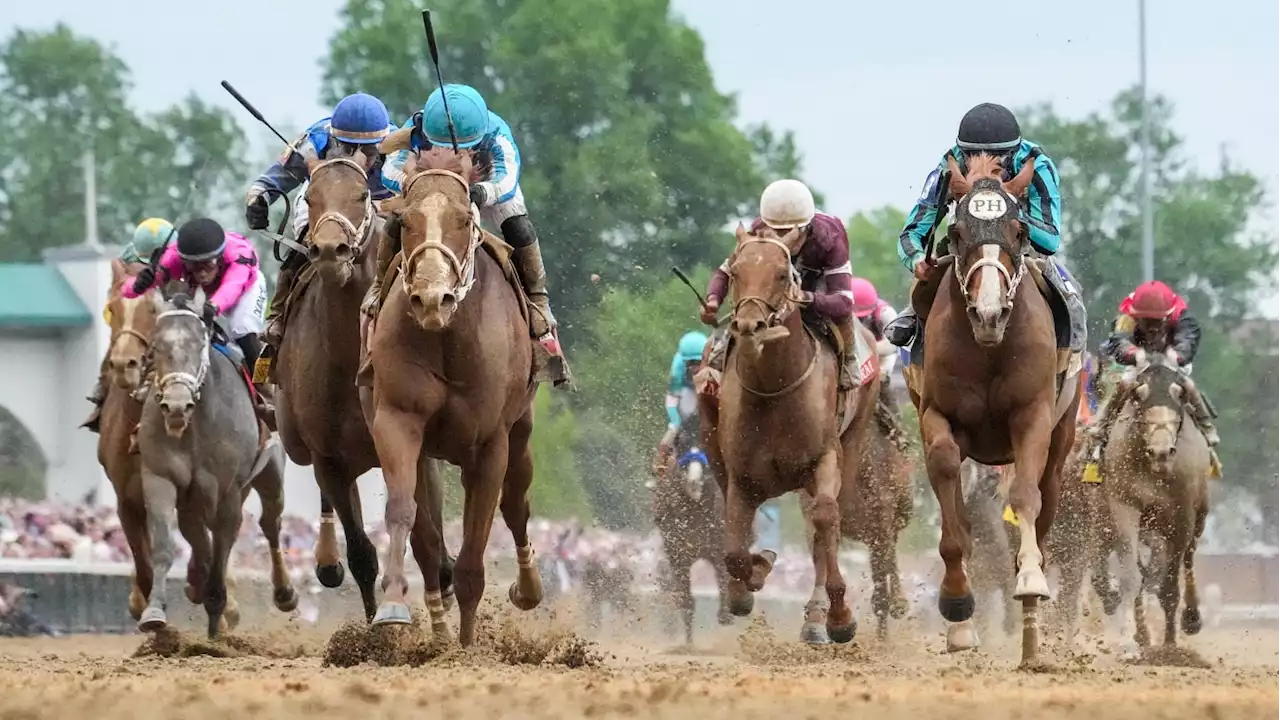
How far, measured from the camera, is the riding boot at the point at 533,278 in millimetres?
13164

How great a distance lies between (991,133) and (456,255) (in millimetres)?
3068

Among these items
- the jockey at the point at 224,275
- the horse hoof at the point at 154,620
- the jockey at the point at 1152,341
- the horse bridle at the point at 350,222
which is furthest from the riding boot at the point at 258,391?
the jockey at the point at 1152,341

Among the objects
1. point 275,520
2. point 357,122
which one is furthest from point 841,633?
point 275,520

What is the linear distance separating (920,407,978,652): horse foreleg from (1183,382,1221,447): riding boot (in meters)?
4.98

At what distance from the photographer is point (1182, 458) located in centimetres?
Result: 1759

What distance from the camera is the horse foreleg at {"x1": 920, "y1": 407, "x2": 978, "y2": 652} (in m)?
12.9

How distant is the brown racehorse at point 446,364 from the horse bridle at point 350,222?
1.15 ft

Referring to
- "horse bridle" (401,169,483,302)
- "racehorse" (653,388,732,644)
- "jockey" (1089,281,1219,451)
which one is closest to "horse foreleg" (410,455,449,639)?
"horse bridle" (401,169,483,302)

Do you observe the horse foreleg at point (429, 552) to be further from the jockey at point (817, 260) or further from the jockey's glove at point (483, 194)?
the jockey at point (817, 260)

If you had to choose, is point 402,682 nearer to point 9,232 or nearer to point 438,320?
point 438,320

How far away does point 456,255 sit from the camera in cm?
1178

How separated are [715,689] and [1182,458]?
805 cm

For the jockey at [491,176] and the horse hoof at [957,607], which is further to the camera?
the horse hoof at [957,607]

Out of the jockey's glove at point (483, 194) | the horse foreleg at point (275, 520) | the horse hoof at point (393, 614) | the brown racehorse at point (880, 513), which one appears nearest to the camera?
the horse hoof at point (393, 614)
